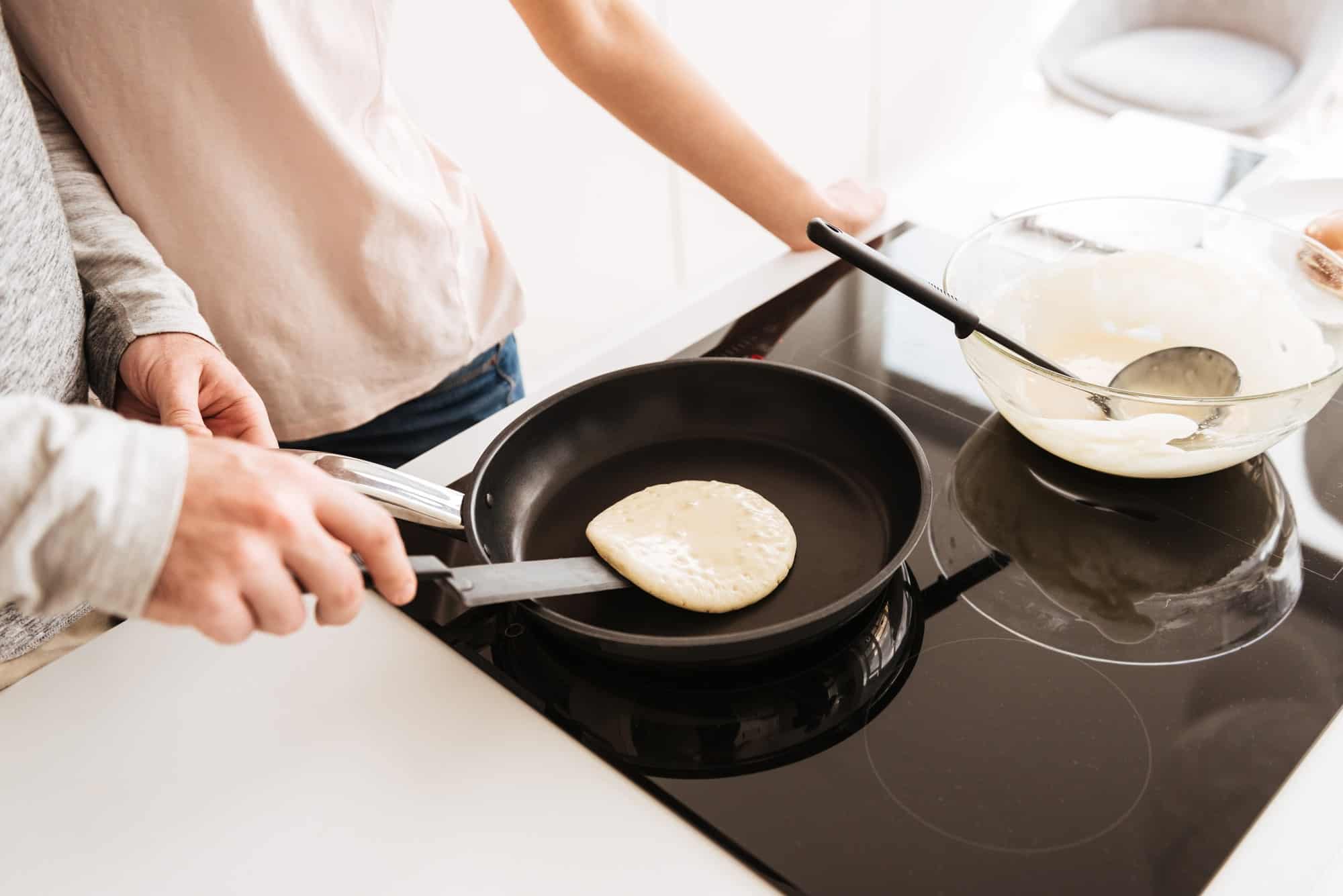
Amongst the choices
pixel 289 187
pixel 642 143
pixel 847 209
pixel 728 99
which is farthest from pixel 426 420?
pixel 728 99

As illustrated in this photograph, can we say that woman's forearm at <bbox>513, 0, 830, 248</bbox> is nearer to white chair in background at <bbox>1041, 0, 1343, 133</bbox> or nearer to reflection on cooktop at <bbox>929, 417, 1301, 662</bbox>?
reflection on cooktop at <bbox>929, 417, 1301, 662</bbox>

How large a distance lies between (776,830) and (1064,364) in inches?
19.3

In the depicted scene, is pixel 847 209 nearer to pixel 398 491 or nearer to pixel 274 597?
pixel 398 491

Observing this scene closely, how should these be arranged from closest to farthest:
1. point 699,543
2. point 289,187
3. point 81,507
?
point 81,507 < point 699,543 < point 289,187

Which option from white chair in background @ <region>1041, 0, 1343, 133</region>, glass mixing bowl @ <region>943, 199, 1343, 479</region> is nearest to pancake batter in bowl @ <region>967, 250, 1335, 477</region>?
glass mixing bowl @ <region>943, 199, 1343, 479</region>

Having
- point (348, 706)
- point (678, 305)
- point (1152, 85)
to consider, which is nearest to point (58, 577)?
point (348, 706)

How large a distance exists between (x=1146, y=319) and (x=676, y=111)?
0.50 m

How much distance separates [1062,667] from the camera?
1.96 feet

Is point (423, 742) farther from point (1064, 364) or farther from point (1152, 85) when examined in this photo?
point (1152, 85)

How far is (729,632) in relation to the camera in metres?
0.61

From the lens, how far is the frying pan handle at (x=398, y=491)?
1.95ft

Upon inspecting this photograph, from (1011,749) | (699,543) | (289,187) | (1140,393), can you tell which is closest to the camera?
(1011,749)

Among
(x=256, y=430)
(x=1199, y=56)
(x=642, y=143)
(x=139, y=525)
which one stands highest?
(x=139, y=525)

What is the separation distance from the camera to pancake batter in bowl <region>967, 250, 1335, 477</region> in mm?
676
